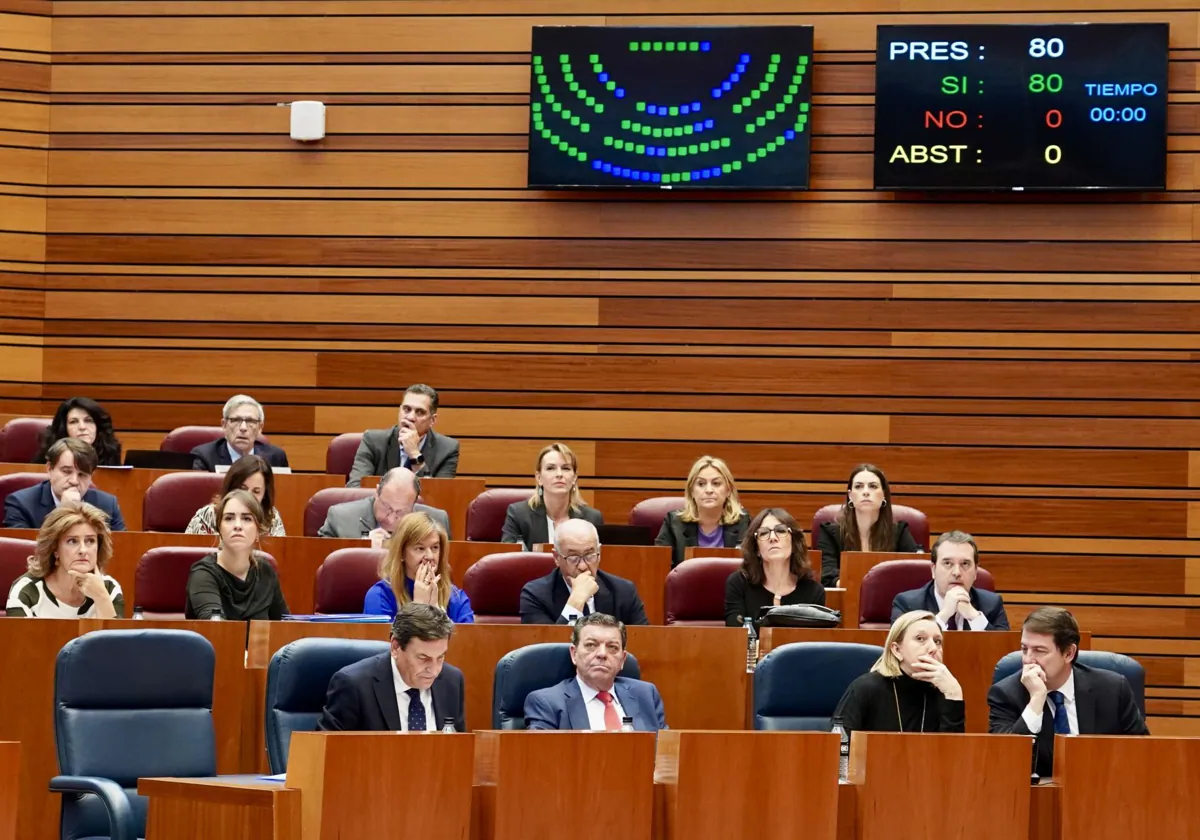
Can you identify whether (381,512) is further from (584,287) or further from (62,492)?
(584,287)

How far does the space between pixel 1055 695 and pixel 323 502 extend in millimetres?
2762

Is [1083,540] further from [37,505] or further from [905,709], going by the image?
[37,505]

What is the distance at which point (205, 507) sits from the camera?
5.85 metres

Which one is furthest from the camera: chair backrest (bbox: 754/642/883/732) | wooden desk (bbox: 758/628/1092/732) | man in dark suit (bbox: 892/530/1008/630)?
man in dark suit (bbox: 892/530/1008/630)

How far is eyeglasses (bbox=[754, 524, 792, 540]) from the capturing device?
534cm

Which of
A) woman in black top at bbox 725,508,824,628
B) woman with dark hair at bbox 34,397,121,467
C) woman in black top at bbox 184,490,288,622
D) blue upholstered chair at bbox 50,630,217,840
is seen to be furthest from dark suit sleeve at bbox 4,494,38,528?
woman in black top at bbox 725,508,824,628

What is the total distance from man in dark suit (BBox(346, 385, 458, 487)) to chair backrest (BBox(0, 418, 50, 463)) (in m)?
1.32

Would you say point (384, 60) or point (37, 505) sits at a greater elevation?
point (384, 60)

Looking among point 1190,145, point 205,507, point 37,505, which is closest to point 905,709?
point 205,507

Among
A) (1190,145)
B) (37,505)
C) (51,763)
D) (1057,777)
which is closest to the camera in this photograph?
(1057,777)

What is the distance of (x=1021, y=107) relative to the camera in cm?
694

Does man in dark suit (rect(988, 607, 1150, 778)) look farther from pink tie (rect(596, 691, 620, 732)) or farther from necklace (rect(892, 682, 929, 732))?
pink tie (rect(596, 691, 620, 732))

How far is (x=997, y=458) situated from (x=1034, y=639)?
2943 millimetres

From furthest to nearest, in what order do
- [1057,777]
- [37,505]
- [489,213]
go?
[489,213], [37,505], [1057,777]
